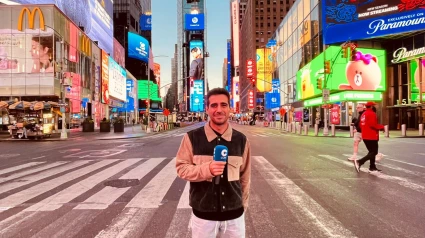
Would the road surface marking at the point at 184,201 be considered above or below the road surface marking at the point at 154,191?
below

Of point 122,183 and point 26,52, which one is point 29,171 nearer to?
point 122,183

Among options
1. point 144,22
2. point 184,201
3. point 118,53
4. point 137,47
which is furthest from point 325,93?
point 144,22

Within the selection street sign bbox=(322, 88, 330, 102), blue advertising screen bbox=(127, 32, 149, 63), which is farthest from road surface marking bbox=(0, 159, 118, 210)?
blue advertising screen bbox=(127, 32, 149, 63)

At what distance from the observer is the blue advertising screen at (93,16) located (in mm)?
51250

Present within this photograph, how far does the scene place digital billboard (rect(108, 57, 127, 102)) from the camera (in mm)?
60625

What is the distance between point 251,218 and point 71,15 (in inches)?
2242

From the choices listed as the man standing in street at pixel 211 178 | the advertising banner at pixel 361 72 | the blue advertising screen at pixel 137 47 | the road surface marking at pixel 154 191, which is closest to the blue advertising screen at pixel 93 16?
the blue advertising screen at pixel 137 47

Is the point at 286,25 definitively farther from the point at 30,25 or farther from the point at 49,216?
the point at 49,216

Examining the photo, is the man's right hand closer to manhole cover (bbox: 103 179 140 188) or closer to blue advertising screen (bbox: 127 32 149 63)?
manhole cover (bbox: 103 179 140 188)

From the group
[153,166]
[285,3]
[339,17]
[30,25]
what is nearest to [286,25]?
[339,17]

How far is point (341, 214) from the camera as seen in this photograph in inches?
204

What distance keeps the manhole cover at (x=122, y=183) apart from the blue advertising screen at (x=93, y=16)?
159 ft

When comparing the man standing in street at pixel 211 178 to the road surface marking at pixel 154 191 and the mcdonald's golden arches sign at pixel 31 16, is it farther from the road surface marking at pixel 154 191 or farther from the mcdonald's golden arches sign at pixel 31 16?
the mcdonald's golden arches sign at pixel 31 16

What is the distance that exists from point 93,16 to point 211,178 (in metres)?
66.5
